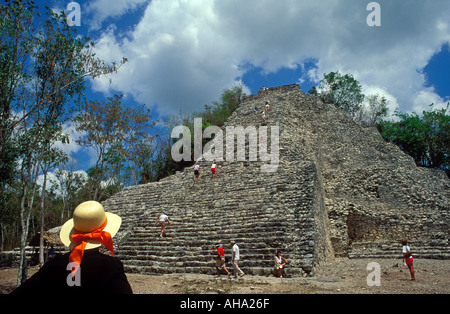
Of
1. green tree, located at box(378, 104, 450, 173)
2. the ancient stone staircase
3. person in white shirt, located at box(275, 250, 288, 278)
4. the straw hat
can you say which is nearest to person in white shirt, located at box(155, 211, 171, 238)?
the ancient stone staircase

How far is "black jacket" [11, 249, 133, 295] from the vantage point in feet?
5.14

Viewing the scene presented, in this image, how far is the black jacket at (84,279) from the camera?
157 cm

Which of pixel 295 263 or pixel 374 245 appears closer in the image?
pixel 295 263

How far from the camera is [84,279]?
1617mm

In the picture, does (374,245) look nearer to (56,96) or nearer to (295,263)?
(295,263)

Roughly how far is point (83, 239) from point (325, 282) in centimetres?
572

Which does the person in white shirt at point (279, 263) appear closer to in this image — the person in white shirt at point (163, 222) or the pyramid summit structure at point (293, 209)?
the pyramid summit structure at point (293, 209)

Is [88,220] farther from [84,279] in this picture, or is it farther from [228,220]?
[228,220]

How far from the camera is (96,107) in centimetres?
1498

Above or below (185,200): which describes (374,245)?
below

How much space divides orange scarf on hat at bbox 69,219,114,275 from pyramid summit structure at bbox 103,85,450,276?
19.5 ft
